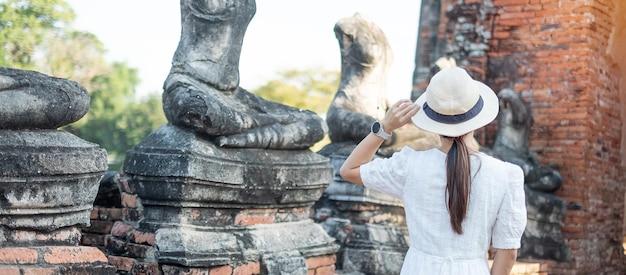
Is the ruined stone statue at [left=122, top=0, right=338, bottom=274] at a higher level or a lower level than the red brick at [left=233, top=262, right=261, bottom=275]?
higher

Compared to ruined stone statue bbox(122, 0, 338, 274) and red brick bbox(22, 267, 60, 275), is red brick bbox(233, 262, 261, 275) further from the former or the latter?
red brick bbox(22, 267, 60, 275)

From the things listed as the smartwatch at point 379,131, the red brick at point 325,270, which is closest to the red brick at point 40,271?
the smartwatch at point 379,131

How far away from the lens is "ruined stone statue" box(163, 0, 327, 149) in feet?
15.9

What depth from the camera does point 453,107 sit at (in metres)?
3.27

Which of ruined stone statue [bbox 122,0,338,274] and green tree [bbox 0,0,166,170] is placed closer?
ruined stone statue [bbox 122,0,338,274]

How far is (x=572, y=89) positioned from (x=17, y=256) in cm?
A: 674

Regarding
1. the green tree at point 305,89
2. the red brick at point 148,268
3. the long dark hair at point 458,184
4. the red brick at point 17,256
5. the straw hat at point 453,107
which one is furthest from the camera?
the green tree at point 305,89

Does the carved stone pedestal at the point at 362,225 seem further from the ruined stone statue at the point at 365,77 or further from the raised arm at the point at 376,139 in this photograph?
the raised arm at the point at 376,139

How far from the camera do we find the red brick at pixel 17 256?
3.64 m

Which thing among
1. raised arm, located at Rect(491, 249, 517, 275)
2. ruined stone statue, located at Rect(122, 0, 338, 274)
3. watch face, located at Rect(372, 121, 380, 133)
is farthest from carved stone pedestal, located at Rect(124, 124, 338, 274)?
Answer: raised arm, located at Rect(491, 249, 517, 275)

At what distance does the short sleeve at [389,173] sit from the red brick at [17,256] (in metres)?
1.35

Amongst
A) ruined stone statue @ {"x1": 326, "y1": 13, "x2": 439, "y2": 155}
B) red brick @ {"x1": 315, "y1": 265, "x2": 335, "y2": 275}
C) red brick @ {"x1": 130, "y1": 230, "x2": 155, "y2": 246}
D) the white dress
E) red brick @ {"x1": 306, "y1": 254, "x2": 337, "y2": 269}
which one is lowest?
red brick @ {"x1": 315, "y1": 265, "x2": 335, "y2": 275}

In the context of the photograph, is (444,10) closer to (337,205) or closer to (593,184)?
(593,184)

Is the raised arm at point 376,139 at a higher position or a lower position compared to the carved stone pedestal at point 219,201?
higher
